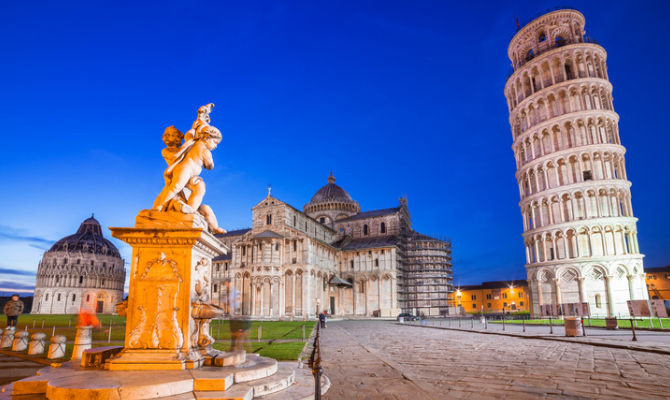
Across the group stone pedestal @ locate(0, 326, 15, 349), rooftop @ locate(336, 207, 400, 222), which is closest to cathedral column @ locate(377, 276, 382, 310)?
rooftop @ locate(336, 207, 400, 222)

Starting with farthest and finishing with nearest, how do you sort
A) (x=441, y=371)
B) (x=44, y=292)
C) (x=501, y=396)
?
(x=44, y=292)
(x=441, y=371)
(x=501, y=396)

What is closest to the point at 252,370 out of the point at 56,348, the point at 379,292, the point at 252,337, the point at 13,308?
the point at 56,348

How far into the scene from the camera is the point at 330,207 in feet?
216

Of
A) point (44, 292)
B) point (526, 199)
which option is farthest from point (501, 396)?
point (44, 292)

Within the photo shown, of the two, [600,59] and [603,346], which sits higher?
[600,59]

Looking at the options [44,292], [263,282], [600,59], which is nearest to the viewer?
[600,59]

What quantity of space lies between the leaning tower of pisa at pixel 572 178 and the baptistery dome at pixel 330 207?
31.0 m

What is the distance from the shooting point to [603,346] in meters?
11.8

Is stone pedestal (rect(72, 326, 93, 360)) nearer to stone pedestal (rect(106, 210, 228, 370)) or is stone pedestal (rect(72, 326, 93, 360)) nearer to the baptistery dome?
stone pedestal (rect(106, 210, 228, 370))

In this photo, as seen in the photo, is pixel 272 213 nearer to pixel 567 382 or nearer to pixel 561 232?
pixel 561 232

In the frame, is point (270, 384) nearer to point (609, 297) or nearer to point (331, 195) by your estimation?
point (609, 297)

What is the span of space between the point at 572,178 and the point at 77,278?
344ft

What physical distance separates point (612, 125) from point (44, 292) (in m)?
114

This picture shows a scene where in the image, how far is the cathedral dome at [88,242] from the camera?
308ft
